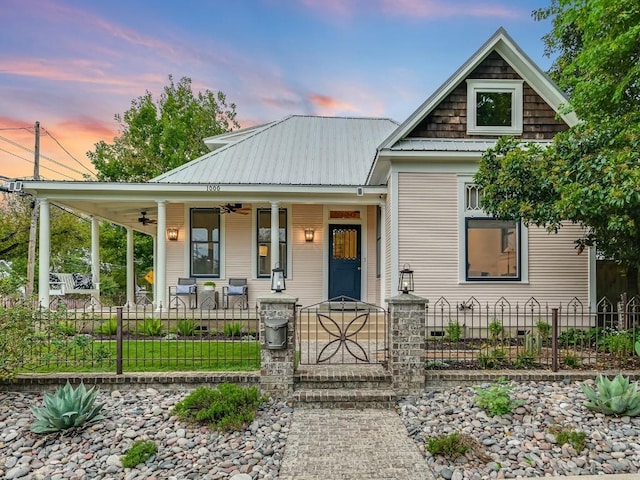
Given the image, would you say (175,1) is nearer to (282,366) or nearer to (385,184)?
(385,184)

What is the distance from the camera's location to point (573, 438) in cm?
374

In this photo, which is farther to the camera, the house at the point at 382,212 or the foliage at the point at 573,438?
the house at the point at 382,212

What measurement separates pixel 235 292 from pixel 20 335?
5.26 metres

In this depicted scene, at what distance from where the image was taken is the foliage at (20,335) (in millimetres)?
4777

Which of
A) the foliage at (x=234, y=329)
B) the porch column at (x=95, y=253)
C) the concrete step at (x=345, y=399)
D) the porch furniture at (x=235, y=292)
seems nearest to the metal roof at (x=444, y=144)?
the foliage at (x=234, y=329)

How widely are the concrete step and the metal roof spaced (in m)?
5.01

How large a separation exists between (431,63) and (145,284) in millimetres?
21517

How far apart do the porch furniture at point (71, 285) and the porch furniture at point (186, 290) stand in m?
2.65

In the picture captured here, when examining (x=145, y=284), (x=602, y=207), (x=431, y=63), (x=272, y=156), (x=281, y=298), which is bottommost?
(x=145, y=284)

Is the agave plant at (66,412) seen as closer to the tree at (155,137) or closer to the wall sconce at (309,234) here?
the wall sconce at (309,234)

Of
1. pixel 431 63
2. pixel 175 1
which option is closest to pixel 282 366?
pixel 175 1

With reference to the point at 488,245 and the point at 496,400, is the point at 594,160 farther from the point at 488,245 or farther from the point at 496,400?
the point at 496,400

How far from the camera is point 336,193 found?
30.7 ft

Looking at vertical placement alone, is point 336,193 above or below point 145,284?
above
